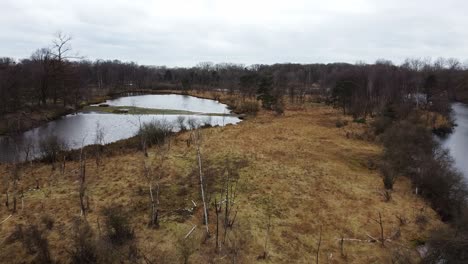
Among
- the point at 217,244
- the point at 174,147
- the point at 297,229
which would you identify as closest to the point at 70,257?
the point at 217,244

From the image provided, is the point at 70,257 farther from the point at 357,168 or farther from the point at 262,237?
the point at 357,168

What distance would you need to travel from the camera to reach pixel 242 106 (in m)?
51.4

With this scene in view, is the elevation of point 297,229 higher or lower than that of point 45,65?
lower

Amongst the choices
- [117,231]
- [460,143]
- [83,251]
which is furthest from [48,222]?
[460,143]

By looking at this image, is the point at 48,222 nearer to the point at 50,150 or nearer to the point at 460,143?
the point at 50,150

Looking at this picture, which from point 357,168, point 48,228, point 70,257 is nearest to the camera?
point 70,257

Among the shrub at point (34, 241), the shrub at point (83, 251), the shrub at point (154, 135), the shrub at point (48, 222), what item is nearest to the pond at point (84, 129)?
the shrub at point (154, 135)

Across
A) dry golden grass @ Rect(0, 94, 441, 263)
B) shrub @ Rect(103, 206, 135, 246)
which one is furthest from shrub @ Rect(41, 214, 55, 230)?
shrub @ Rect(103, 206, 135, 246)

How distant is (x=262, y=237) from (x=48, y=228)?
26.1 feet

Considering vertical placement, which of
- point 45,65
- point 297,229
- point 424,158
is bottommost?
point 297,229

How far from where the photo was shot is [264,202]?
50.5ft

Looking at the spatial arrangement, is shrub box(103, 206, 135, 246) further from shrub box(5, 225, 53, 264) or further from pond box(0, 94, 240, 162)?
pond box(0, 94, 240, 162)

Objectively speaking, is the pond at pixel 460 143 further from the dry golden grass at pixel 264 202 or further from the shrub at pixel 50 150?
the shrub at pixel 50 150

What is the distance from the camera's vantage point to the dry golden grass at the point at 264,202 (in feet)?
38.1
